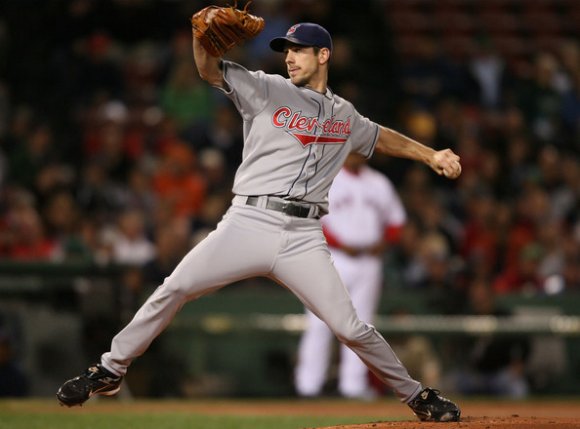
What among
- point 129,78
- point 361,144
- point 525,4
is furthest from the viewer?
point 525,4

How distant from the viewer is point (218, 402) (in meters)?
9.23

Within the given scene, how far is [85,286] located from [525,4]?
8215 mm

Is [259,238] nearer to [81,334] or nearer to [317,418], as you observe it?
[317,418]

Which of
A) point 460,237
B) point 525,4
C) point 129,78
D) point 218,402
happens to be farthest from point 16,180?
point 525,4

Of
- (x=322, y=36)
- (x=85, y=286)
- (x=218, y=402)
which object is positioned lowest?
(x=218, y=402)

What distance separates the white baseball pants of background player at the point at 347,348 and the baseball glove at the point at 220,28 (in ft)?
14.0

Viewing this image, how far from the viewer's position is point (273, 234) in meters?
5.45

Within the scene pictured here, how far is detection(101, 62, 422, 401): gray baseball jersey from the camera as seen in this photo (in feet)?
17.6

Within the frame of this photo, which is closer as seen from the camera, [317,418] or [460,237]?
[317,418]

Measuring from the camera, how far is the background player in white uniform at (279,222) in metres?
5.37

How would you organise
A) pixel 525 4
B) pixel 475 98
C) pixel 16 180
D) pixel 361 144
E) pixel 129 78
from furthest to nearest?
pixel 525 4, pixel 475 98, pixel 129 78, pixel 16 180, pixel 361 144

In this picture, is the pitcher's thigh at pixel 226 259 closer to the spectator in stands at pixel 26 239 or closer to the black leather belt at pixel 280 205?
the black leather belt at pixel 280 205

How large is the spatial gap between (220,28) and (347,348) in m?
4.71

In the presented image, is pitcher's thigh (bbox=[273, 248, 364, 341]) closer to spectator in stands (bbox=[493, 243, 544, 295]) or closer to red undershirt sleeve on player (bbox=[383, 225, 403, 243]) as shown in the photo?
red undershirt sleeve on player (bbox=[383, 225, 403, 243])
